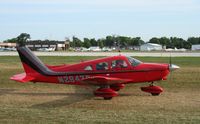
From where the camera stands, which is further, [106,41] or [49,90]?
[106,41]

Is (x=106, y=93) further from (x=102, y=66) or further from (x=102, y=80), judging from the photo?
(x=102, y=66)

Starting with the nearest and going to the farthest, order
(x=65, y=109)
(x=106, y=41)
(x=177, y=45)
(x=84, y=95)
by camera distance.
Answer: (x=65, y=109), (x=84, y=95), (x=177, y=45), (x=106, y=41)

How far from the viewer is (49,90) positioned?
53.8ft

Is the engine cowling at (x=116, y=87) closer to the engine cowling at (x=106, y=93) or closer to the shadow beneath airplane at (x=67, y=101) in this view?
the shadow beneath airplane at (x=67, y=101)

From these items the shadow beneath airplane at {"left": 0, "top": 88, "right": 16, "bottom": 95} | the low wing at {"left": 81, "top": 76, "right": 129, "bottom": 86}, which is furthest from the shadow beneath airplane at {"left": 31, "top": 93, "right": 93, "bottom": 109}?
the shadow beneath airplane at {"left": 0, "top": 88, "right": 16, "bottom": 95}

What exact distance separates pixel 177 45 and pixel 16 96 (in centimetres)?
15000

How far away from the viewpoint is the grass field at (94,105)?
980 cm

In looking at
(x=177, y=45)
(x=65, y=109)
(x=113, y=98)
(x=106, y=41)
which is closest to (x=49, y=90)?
(x=113, y=98)

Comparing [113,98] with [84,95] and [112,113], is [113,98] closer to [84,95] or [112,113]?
[84,95]

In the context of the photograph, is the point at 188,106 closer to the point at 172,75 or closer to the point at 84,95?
the point at 84,95

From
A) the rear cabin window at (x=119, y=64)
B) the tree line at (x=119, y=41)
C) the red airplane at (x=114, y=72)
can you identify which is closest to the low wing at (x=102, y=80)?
the red airplane at (x=114, y=72)

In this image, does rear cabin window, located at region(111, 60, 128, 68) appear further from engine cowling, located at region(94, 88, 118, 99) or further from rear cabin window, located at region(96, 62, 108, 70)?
engine cowling, located at region(94, 88, 118, 99)

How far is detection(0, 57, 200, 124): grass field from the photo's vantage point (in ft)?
32.1

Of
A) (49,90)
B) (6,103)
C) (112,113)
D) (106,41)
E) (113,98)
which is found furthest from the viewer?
(106,41)
